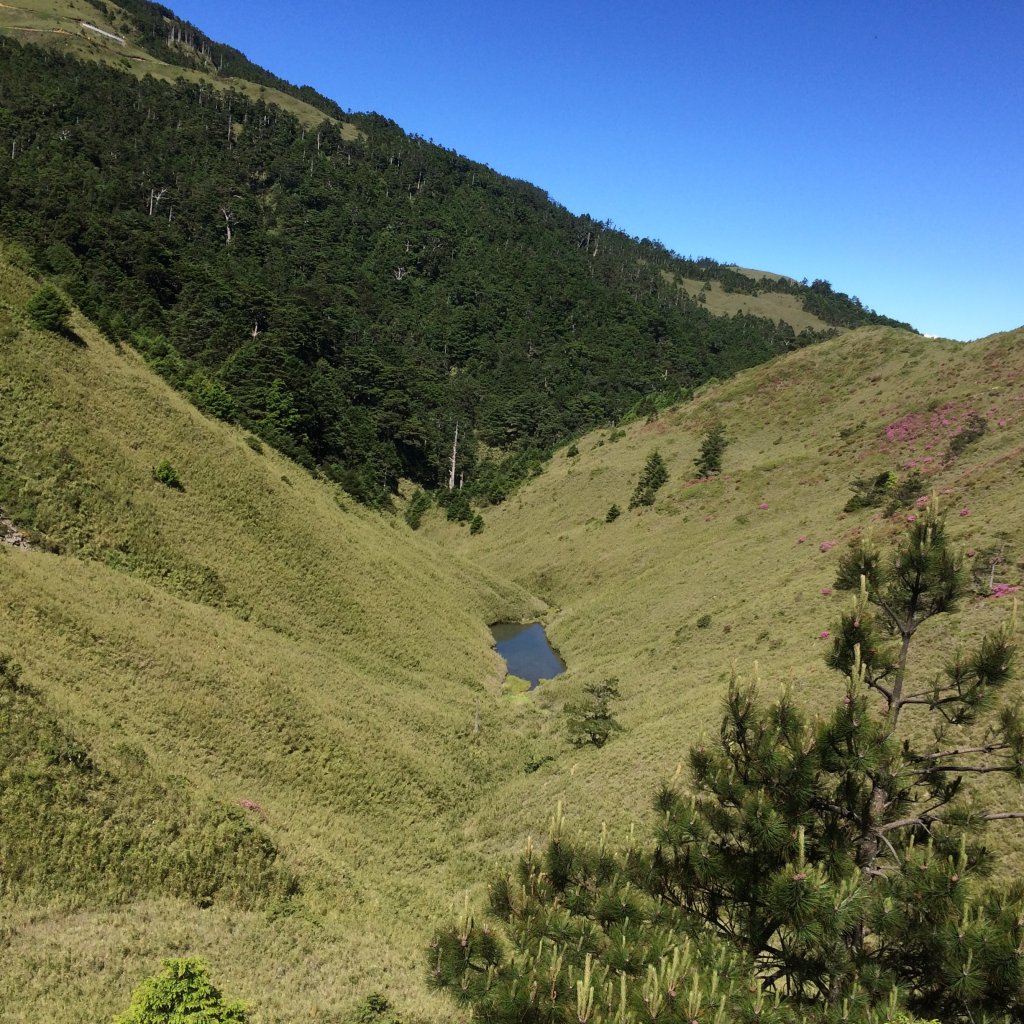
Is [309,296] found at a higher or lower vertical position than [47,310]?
higher

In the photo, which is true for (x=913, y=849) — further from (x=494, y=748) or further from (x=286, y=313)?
(x=286, y=313)

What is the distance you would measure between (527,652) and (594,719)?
21.6 m

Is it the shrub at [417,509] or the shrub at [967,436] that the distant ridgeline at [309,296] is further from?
the shrub at [967,436]

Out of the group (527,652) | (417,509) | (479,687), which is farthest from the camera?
(417,509)

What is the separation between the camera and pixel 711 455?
2987 inches

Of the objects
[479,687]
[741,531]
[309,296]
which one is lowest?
[479,687]

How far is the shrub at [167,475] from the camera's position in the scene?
35.6 metres

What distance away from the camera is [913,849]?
7855 millimetres

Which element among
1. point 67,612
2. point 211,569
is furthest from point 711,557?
point 67,612

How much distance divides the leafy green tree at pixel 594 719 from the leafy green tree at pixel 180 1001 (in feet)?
79.3

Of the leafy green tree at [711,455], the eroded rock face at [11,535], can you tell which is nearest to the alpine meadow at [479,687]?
the eroded rock face at [11,535]

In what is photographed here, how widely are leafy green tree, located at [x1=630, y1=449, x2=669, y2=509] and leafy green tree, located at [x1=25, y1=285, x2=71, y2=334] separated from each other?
188ft

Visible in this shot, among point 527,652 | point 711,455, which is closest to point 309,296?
point 711,455

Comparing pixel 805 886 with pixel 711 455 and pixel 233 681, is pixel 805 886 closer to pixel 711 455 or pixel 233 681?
pixel 233 681
